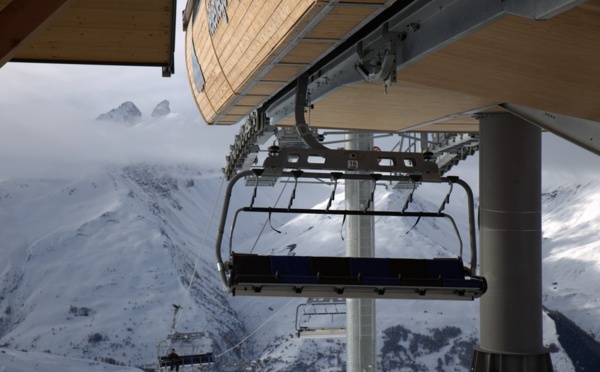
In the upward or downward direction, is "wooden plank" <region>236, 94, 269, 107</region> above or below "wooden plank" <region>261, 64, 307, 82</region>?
above

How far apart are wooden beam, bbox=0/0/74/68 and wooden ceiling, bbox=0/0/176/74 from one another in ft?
8.20

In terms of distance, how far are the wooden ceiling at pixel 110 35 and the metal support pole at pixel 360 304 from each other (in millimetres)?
8947

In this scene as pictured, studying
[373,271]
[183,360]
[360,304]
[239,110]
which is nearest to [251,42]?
[373,271]

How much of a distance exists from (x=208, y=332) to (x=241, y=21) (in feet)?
267

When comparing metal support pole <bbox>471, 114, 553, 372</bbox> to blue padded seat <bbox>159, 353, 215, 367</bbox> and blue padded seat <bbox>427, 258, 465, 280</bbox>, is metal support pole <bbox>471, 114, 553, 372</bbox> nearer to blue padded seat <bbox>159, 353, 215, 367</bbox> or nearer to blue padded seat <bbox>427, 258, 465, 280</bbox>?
blue padded seat <bbox>427, 258, 465, 280</bbox>

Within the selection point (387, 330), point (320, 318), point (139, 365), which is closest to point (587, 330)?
point (387, 330)

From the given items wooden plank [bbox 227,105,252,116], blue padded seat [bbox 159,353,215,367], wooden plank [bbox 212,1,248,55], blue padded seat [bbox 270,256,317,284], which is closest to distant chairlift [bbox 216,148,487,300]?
blue padded seat [bbox 270,256,317,284]

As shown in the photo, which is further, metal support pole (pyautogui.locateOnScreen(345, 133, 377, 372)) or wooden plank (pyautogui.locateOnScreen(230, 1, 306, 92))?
metal support pole (pyautogui.locateOnScreen(345, 133, 377, 372))

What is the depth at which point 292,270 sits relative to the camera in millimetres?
7043

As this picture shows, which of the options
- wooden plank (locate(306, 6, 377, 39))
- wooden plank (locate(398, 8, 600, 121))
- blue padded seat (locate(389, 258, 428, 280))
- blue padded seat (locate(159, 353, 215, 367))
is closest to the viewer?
wooden plank (locate(398, 8, 600, 121))

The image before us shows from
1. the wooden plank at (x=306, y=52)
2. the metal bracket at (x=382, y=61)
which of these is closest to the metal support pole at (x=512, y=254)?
the metal bracket at (x=382, y=61)

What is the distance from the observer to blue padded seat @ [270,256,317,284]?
6.88 m

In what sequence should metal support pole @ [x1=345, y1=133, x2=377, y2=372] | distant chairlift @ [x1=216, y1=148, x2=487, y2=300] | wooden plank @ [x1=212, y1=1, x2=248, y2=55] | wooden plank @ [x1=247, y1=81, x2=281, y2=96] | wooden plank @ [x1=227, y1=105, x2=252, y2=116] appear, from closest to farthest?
distant chairlift @ [x1=216, y1=148, x2=487, y2=300], wooden plank @ [x1=212, y1=1, x2=248, y2=55], wooden plank @ [x1=247, y1=81, x2=281, y2=96], wooden plank @ [x1=227, y1=105, x2=252, y2=116], metal support pole @ [x1=345, y1=133, x2=377, y2=372]

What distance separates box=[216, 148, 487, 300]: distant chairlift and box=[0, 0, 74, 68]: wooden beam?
320 cm
